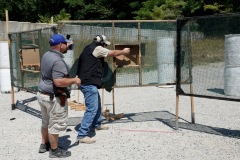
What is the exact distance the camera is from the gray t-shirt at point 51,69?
4.10 metres

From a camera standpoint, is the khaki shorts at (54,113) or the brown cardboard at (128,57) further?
the brown cardboard at (128,57)

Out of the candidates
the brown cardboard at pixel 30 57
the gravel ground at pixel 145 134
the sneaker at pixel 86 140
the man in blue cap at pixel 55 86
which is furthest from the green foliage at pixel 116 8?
the man in blue cap at pixel 55 86

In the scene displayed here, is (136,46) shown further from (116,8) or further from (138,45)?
(116,8)

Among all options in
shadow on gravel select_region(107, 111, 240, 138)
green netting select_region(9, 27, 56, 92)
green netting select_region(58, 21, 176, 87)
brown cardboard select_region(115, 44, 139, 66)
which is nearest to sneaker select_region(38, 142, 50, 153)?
green netting select_region(58, 21, 176, 87)

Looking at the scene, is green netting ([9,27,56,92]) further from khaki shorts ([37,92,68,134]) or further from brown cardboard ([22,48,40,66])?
khaki shorts ([37,92,68,134])

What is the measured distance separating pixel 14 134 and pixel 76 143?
1.64 metres

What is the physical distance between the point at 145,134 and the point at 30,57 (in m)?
4.31

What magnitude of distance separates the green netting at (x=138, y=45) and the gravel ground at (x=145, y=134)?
1.14 m

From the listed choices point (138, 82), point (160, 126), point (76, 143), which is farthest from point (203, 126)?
point (76, 143)

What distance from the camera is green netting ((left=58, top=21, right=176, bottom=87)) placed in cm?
620

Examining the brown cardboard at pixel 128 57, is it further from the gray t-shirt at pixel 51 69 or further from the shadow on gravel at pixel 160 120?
the gray t-shirt at pixel 51 69

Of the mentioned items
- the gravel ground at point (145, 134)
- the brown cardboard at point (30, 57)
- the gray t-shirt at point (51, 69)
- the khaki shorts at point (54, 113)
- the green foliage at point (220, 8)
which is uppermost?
the green foliage at point (220, 8)

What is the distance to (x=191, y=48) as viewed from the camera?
5711 millimetres

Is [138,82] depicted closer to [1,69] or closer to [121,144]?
[121,144]
